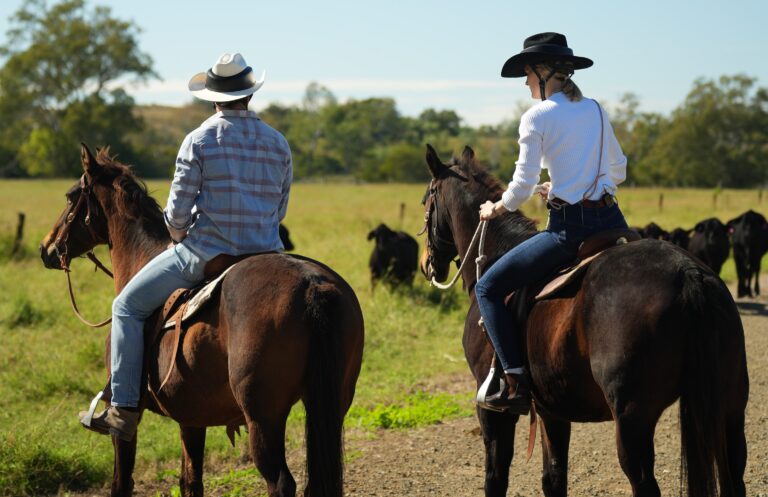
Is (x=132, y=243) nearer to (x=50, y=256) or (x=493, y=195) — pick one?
(x=50, y=256)

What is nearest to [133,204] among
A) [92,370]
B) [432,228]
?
[432,228]

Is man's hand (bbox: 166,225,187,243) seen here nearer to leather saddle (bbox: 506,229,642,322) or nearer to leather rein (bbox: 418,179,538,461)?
leather rein (bbox: 418,179,538,461)

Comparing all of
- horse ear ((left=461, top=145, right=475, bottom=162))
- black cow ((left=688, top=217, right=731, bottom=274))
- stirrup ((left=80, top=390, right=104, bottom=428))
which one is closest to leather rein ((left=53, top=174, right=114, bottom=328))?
stirrup ((left=80, top=390, right=104, bottom=428))

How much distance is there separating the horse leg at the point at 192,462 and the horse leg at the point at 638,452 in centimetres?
273

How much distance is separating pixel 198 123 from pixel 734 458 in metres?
93.7

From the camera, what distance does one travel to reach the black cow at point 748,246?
651 inches

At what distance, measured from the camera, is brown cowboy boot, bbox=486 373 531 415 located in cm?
496

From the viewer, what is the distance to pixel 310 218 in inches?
1405

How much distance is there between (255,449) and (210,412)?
64 centimetres

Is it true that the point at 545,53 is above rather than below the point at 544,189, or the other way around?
above

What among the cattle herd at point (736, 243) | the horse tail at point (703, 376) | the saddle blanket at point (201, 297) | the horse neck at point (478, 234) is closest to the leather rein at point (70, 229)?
the saddle blanket at point (201, 297)

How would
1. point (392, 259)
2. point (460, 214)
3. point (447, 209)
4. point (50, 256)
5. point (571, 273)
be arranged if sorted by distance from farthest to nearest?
1. point (392, 259)
2. point (50, 256)
3. point (447, 209)
4. point (460, 214)
5. point (571, 273)

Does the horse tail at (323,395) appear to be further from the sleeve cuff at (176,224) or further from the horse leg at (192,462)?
the horse leg at (192,462)

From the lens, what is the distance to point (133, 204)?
19.4ft
